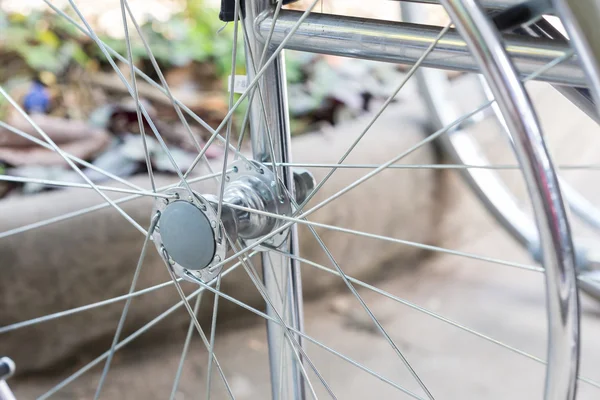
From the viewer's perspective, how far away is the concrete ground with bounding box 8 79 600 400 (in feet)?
3.83

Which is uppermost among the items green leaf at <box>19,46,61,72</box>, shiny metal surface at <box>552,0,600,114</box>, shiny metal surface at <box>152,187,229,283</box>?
green leaf at <box>19,46,61,72</box>

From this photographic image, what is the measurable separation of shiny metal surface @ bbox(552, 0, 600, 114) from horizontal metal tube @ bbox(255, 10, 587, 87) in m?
0.11

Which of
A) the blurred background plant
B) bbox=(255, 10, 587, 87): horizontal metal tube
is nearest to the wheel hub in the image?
bbox=(255, 10, 587, 87): horizontal metal tube

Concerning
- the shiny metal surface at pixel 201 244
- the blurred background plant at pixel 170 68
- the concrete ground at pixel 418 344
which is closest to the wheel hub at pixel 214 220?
the shiny metal surface at pixel 201 244

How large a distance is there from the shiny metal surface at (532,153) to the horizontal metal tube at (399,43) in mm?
102

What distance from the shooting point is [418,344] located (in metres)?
1.29

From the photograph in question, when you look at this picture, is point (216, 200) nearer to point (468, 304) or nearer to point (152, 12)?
point (468, 304)

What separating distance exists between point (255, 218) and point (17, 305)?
69cm

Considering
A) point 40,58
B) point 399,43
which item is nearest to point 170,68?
point 40,58

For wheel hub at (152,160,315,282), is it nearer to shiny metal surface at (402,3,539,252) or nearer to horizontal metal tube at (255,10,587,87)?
horizontal metal tube at (255,10,587,87)

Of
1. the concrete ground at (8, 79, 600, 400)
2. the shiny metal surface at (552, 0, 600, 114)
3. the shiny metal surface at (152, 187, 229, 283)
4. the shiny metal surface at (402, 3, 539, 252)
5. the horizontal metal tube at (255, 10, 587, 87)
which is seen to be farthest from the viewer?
the shiny metal surface at (402, 3, 539, 252)

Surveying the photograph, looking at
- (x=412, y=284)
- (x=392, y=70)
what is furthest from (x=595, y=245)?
(x=392, y=70)

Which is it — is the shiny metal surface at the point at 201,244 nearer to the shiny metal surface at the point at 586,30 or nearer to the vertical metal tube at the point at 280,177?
the vertical metal tube at the point at 280,177

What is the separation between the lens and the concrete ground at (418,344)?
3.83ft
